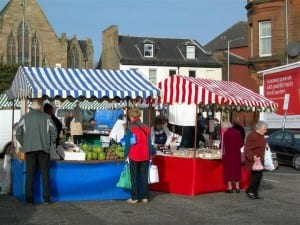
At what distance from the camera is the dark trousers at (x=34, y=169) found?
35.4 feet

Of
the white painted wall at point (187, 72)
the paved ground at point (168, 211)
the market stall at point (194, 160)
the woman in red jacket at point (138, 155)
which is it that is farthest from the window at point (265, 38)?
the woman in red jacket at point (138, 155)

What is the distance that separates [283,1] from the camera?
36.1 m

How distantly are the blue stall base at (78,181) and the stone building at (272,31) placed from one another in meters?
25.1

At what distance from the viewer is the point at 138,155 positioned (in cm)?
1099

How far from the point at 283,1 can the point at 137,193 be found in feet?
90.6

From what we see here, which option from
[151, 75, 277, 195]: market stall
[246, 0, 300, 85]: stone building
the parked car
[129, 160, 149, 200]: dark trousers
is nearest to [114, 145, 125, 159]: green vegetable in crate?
[129, 160, 149, 200]: dark trousers

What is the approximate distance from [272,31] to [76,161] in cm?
2757

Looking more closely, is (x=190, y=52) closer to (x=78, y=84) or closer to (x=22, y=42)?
(x=22, y=42)

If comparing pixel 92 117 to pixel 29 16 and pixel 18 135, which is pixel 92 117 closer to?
pixel 18 135

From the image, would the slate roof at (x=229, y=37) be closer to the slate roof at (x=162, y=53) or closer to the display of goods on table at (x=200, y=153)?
the slate roof at (x=162, y=53)

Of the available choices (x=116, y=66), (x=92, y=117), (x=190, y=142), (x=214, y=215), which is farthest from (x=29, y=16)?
(x=214, y=215)

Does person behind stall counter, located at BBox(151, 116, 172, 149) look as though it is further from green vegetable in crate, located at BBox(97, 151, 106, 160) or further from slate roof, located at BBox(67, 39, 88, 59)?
slate roof, located at BBox(67, 39, 88, 59)

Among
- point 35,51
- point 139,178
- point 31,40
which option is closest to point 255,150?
point 139,178

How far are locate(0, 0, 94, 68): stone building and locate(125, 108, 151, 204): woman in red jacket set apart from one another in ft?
198
